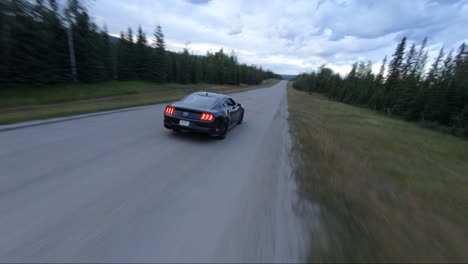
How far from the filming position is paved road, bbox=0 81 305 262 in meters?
2.10

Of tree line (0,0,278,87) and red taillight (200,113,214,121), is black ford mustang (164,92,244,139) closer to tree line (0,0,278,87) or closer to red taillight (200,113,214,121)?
red taillight (200,113,214,121)

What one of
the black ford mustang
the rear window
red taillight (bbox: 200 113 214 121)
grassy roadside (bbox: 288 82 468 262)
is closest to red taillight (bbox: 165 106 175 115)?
the black ford mustang

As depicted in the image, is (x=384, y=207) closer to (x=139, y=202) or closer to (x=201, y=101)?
(x=139, y=202)

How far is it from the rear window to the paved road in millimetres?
1486

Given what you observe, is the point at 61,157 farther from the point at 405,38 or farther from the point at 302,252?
the point at 405,38

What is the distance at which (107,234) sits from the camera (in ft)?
7.39

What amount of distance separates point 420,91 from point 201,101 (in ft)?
108

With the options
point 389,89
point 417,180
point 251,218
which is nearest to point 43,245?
point 251,218

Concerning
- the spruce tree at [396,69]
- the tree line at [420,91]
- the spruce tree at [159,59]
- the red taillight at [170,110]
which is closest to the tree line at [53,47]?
the spruce tree at [159,59]

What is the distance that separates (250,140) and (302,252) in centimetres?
472

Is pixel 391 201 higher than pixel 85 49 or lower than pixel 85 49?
lower

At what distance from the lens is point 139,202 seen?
2889 mm

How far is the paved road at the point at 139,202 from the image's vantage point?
2.10m

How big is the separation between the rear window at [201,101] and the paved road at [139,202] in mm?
1486
